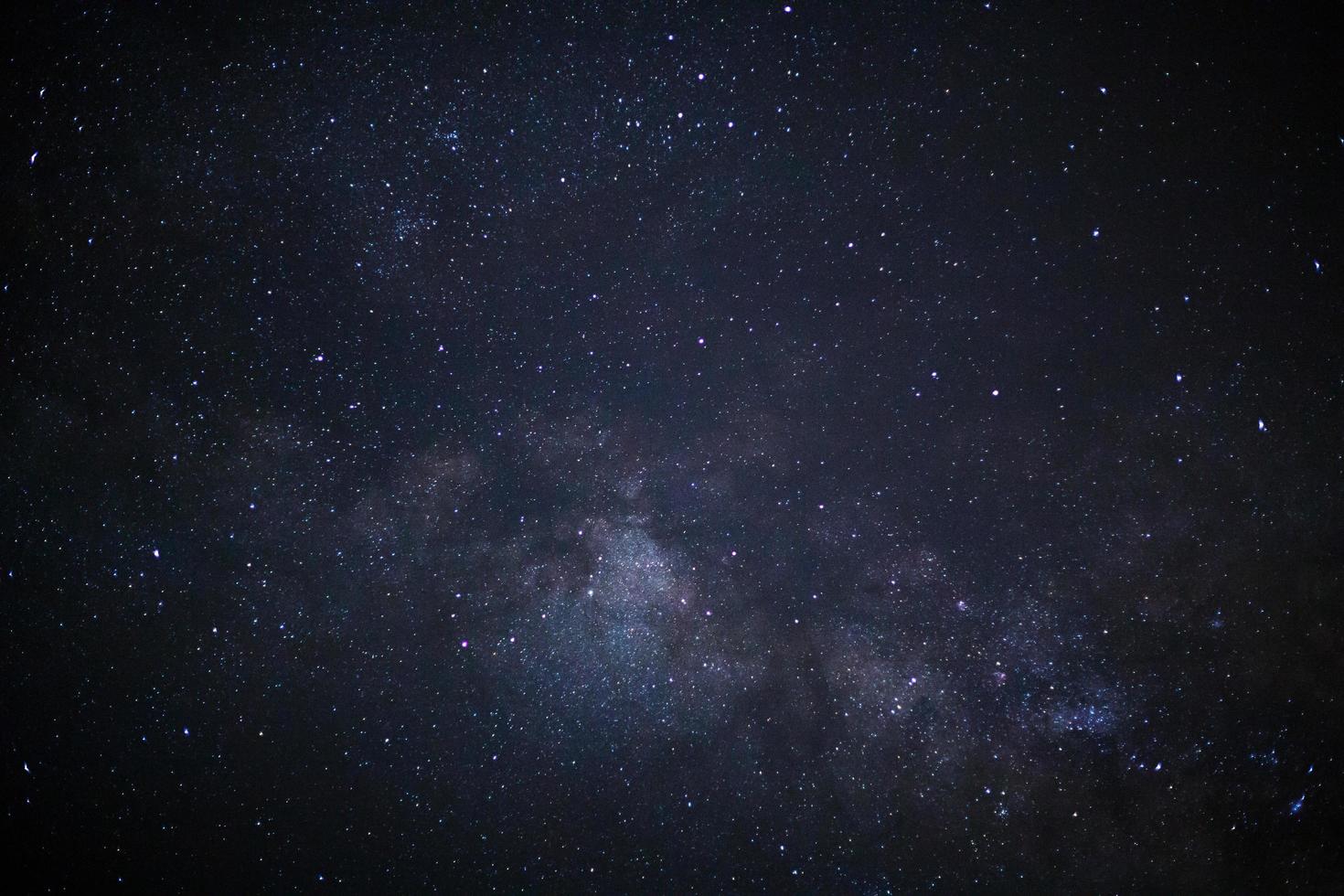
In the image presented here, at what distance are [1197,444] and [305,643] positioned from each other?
3.39m

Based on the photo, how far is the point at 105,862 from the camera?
2.14m

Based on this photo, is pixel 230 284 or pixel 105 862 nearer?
pixel 230 284

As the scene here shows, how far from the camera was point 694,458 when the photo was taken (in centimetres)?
199

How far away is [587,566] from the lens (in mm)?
2016

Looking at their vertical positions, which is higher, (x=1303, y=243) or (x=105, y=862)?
(x=1303, y=243)

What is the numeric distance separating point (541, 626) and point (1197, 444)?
2530 millimetres

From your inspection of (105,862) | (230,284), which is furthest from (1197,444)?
(105,862)

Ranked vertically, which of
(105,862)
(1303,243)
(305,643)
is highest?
(1303,243)

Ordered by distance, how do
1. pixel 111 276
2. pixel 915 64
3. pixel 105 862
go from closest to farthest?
pixel 915 64 → pixel 111 276 → pixel 105 862

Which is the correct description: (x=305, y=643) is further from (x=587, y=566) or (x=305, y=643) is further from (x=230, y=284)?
(x=230, y=284)

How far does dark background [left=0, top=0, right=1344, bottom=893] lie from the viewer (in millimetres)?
1858

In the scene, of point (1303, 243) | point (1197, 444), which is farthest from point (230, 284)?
point (1303, 243)

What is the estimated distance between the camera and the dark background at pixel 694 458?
1.86 metres

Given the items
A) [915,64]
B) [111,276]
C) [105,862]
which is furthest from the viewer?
[105,862]
